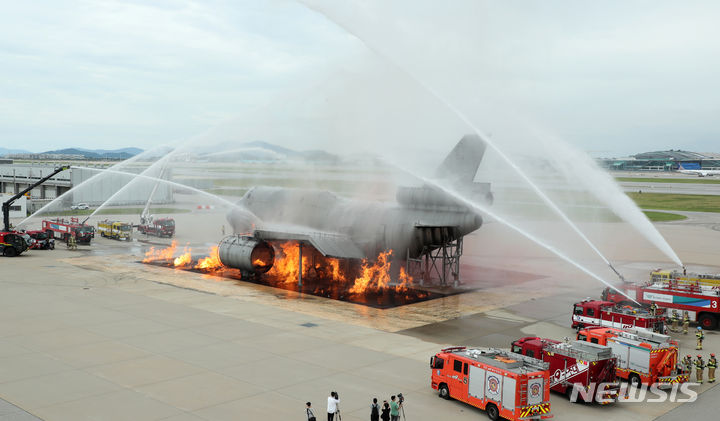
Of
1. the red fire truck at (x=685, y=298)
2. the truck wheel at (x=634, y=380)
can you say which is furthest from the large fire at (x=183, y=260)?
the truck wheel at (x=634, y=380)

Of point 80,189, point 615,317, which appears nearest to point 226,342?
point 615,317

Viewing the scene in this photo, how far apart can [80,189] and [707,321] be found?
8688cm

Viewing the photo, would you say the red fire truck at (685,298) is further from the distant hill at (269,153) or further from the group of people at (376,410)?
the distant hill at (269,153)

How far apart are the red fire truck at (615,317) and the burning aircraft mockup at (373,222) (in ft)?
33.7

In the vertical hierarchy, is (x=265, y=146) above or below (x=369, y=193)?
above

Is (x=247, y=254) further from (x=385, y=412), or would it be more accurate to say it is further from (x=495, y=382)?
(x=495, y=382)

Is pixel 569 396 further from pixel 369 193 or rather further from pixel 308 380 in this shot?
pixel 369 193

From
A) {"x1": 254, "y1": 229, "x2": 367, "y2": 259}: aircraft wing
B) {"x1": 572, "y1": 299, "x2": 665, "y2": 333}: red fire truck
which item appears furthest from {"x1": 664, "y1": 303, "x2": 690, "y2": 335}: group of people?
{"x1": 254, "y1": 229, "x2": 367, "y2": 259}: aircraft wing

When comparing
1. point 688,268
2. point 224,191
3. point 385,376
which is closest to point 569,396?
point 385,376

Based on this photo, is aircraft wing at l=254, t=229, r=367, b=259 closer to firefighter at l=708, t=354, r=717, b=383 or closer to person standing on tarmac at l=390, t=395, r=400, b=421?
person standing on tarmac at l=390, t=395, r=400, b=421

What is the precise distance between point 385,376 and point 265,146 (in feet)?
118

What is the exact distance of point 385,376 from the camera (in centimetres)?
2464

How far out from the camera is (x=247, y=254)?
147 feet

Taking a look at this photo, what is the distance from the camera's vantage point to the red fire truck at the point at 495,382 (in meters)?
19.9
